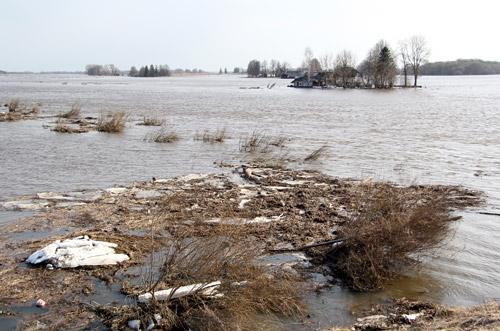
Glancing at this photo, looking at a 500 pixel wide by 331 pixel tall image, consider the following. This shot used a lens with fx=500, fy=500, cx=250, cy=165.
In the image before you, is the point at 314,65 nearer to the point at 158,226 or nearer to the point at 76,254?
the point at 158,226

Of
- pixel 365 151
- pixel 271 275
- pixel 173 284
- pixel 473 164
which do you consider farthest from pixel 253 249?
pixel 365 151

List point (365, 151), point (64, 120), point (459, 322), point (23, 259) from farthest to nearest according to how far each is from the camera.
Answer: point (64, 120) → point (365, 151) → point (23, 259) → point (459, 322)

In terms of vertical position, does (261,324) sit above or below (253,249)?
below

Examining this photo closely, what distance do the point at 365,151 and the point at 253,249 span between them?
17.7m

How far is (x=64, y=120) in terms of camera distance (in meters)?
35.8

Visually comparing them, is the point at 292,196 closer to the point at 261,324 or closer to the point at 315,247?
the point at 315,247

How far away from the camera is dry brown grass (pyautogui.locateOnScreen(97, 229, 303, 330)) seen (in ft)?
23.1

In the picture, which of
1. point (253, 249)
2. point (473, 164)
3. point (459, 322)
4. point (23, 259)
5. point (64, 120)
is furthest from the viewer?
point (64, 120)

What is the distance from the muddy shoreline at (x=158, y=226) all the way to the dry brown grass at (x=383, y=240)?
361 millimetres

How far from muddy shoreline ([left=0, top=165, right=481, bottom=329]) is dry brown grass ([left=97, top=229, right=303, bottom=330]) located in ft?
0.40

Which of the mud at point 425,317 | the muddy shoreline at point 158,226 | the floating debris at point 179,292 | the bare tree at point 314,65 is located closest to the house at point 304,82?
the bare tree at point 314,65

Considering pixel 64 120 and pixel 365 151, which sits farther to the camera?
pixel 64 120

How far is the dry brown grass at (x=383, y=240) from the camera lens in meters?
8.93

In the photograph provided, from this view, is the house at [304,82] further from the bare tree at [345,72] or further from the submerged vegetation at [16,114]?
the submerged vegetation at [16,114]
